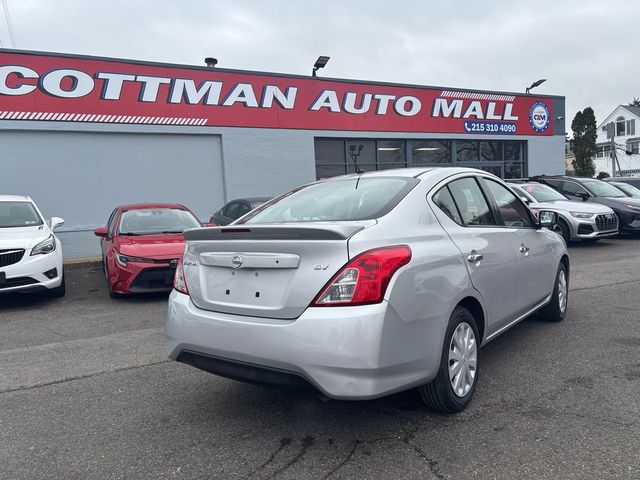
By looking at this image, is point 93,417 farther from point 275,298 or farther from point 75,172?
point 75,172

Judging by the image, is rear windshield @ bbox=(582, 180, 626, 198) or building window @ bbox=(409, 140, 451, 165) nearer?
Answer: rear windshield @ bbox=(582, 180, 626, 198)

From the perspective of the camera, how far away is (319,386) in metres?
2.60

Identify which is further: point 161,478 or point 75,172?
point 75,172

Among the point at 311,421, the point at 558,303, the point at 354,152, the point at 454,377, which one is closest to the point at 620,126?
the point at 354,152

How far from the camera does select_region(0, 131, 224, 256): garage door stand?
12031 mm

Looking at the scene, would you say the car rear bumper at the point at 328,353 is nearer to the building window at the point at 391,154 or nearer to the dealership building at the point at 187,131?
the dealership building at the point at 187,131

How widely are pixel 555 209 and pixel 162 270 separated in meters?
9.38

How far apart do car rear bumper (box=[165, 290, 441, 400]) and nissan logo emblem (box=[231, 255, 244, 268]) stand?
0.30 meters

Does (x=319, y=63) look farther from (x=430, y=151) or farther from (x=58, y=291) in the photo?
(x=58, y=291)

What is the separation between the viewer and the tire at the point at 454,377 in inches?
118

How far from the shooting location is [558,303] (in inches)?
205

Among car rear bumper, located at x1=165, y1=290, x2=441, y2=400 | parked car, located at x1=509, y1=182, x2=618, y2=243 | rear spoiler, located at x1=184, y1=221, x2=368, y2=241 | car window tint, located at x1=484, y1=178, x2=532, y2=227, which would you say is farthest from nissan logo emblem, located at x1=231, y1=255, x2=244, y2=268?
parked car, located at x1=509, y1=182, x2=618, y2=243

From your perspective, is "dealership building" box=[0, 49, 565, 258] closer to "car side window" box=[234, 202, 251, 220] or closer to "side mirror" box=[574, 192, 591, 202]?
"car side window" box=[234, 202, 251, 220]

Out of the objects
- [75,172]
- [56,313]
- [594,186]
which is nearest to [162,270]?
[56,313]
